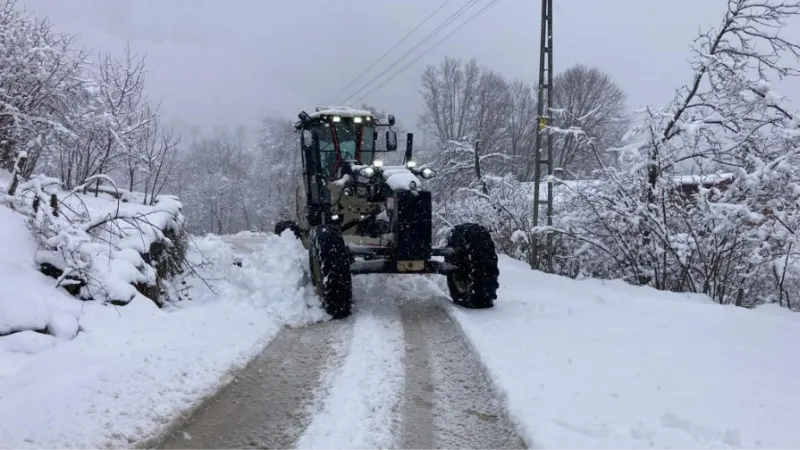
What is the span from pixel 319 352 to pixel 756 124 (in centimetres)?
697

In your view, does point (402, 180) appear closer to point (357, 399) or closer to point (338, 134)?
point (338, 134)

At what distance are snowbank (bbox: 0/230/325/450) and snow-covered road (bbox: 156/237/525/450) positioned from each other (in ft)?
0.69

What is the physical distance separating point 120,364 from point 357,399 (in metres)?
1.72

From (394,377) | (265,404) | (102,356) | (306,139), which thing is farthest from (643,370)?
(306,139)

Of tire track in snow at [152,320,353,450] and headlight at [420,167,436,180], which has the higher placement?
headlight at [420,167,436,180]

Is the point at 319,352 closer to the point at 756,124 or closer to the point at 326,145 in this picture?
the point at 326,145

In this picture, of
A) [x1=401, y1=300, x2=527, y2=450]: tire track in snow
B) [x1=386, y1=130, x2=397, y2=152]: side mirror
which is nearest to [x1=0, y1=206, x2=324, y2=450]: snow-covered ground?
[x1=401, y1=300, x2=527, y2=450]: tire track in snow

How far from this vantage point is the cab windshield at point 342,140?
30.4 feet

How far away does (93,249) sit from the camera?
209 inches

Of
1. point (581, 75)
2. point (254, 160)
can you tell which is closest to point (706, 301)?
point (581, 75)

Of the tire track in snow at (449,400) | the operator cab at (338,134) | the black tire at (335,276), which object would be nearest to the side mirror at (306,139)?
the operator cab at (338,134)

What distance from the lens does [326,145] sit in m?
9.30

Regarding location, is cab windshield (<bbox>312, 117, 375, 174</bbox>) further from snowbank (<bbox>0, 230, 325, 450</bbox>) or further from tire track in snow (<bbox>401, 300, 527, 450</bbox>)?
tire track in snow (<bbox>401, 300, 527, 450</bbox>)

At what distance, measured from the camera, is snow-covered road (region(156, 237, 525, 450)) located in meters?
3.34
